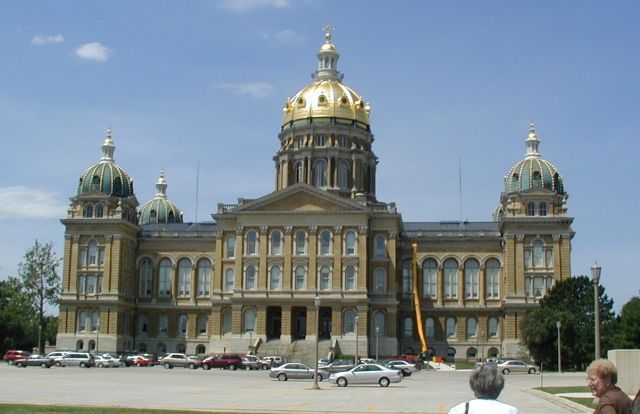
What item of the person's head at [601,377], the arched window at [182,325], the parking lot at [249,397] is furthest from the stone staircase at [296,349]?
the person's head at [601,377]

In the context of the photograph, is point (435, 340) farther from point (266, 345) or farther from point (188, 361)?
point (188, 361)

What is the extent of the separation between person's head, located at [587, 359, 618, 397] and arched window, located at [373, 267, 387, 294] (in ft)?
306

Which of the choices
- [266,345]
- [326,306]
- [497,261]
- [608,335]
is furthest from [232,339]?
[608,335]

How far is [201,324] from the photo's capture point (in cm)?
11312

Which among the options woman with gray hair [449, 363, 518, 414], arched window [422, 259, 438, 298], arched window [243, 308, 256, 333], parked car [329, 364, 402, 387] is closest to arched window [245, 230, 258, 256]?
arched window [243, 308, 256, 333]

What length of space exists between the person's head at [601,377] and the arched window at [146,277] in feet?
351

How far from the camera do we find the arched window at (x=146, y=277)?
377ft

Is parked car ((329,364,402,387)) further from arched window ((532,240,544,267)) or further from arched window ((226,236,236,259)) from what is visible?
arched window ((226,236,236,259))

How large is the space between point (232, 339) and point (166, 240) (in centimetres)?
1912

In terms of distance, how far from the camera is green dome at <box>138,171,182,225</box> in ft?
432

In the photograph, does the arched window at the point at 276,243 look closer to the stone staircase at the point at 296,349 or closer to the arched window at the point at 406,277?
the stone staircase at the point at 296,349

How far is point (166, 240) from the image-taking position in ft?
377

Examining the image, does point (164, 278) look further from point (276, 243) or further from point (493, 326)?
point (493, 326)

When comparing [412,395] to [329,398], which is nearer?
[329,398]
